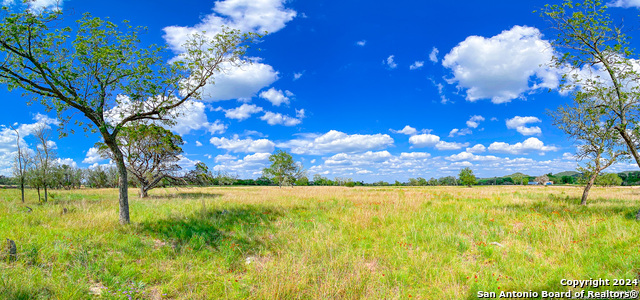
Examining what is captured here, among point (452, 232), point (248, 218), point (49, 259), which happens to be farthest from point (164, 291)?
point (452, 232)

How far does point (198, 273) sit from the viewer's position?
20.6 ft

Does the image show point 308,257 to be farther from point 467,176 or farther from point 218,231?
point 467,176

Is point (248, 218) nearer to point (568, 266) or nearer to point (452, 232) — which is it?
point (452, 232)

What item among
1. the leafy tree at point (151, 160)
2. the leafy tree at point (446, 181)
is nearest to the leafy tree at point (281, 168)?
the leafy tree at point (151, 160)

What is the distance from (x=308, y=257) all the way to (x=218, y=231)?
477 cm

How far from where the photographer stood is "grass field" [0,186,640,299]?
17.8 ft

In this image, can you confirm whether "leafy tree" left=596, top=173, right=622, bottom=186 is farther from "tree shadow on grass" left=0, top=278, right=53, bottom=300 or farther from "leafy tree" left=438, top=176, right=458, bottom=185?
"leafy tree" left=438, top=176, right=458, bottom=185

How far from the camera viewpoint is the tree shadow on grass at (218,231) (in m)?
8.35

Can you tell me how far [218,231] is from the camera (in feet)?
33.7

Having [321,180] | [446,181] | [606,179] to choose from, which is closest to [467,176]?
[606,179]

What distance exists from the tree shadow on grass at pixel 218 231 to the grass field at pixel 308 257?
0.06 m

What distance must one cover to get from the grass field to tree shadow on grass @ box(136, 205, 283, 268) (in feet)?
0.20

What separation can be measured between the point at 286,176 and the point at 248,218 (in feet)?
175

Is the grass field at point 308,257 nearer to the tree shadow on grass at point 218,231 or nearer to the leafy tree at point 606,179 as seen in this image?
the tree shadow on grass at point 218,231
